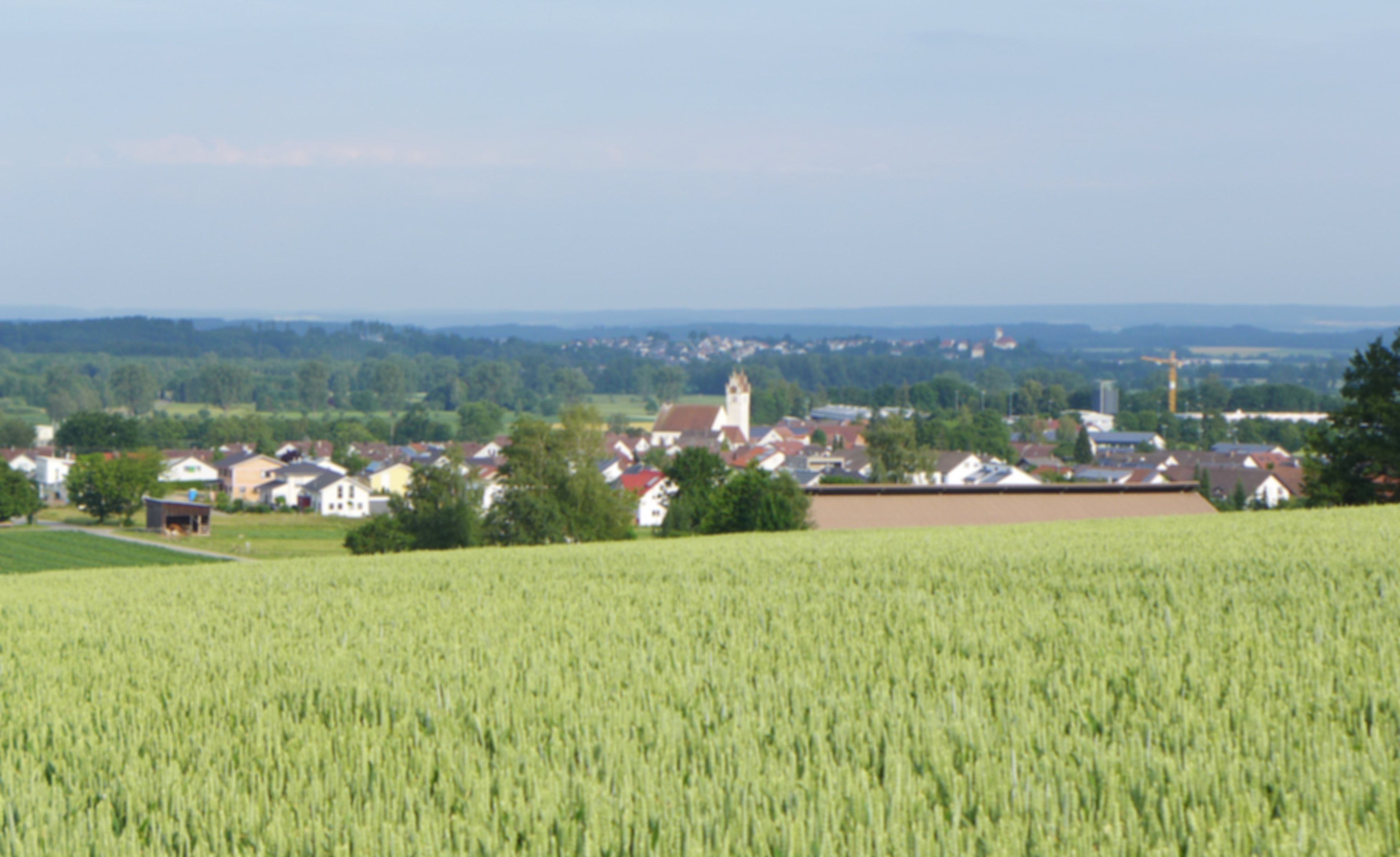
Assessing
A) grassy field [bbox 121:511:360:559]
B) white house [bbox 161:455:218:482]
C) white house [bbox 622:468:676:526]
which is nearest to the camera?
grassy field [bbox 121:511:360:559]

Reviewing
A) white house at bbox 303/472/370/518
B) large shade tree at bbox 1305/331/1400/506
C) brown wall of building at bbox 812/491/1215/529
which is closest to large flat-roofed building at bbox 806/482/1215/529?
brown wall of building at bbox 812/491/1215/529

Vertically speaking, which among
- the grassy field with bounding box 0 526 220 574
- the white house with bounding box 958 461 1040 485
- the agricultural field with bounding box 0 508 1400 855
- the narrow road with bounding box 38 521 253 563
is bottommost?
the white house with bounding box 958 461 1040 485

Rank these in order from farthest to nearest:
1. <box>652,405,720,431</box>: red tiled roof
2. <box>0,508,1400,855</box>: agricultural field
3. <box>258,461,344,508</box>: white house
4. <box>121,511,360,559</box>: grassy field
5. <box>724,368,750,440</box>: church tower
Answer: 1. <box>724,368,750,440</box>: church tower
2. <box>652,405,720,431</box>: red tiled roof
3. <box>258,461,344,508</box>: white house
4. <box>121,511,360,559</box>: grassy field
5. <box>0,508,1400,855</box>: agricultural field

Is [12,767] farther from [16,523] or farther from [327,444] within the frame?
[327,444]

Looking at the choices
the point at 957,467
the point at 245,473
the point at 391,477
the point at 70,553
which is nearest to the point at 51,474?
the point at 245,473

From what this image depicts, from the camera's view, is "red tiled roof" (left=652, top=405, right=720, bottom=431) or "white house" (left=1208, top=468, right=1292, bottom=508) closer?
"white house" (left=1208, top=468, right=1292, bottom=508)

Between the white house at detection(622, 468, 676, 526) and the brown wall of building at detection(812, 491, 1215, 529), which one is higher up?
the brown wall of building at detection(812, 491, 1215, 529)

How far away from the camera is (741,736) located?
490cm

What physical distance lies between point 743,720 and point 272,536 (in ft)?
246

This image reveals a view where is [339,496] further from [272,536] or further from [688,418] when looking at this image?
[688,418]

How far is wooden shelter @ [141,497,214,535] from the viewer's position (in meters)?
73.8

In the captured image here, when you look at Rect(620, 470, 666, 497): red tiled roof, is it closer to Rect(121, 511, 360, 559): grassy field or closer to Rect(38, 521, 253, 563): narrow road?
Rect(121, 511, 360, 559): grassy field

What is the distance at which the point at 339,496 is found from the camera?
102188 millimetres

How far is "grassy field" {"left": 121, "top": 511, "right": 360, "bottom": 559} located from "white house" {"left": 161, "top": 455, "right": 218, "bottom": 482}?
30.3 metres
